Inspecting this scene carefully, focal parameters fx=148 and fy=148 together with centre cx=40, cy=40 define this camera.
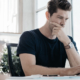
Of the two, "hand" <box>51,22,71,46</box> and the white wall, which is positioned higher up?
the white wall

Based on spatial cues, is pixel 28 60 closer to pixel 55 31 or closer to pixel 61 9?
pixel 55 31

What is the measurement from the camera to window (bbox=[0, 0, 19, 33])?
115 inches

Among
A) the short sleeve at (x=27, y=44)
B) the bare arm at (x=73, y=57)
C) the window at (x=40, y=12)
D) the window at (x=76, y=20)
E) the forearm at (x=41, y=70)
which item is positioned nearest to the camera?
the forearm at (x=41, y=70)

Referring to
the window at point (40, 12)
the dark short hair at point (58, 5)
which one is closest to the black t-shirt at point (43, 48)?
the dark short hair at point (58, 5)

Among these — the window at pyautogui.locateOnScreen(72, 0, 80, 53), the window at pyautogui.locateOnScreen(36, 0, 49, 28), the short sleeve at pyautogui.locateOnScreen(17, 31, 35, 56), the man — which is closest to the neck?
the man

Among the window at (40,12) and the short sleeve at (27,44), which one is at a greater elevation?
the window at (40,12)

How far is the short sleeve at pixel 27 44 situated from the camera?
1.11 metres

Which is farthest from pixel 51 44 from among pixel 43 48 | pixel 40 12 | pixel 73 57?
pixel 40 12

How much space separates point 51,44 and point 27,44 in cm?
23

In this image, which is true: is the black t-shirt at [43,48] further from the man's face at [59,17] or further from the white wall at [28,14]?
the white wall at [28,14]

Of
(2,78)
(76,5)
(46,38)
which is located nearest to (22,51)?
(46,38)

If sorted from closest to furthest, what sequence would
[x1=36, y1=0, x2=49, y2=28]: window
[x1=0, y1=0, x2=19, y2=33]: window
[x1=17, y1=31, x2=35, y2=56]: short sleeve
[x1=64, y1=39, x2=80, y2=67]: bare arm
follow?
1. [x1=17, y1=31, x2=35, y2=56]: short sleeve
2. [x1=64, y1=39, x2=80, y2=67]: bare arm
3. [x1=36, y1=0, x2=49, y2=28]: window
4. [x1=0, y1=0, x2=19, y2=33]: window

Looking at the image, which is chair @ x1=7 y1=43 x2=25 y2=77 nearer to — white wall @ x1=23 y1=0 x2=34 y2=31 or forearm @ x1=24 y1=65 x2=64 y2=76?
forearm @ x1=24 y1=65 x2=64 y2=76

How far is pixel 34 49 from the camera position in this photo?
117 centimetres
